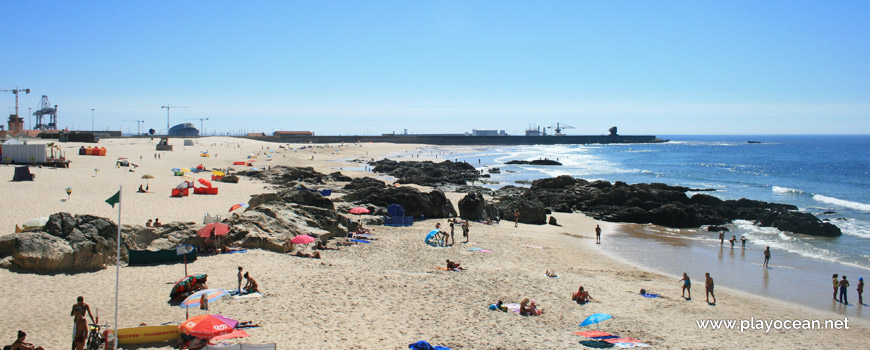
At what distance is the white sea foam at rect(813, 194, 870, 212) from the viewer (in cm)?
3681

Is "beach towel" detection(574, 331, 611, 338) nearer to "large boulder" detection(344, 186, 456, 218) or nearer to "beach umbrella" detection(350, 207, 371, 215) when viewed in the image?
"beach umbrella" detection(350, 207, 371, 215)

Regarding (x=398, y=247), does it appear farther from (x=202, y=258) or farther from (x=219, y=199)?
(x=219, y=199)

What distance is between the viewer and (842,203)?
127 ft

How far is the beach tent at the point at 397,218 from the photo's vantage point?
82.4 ft

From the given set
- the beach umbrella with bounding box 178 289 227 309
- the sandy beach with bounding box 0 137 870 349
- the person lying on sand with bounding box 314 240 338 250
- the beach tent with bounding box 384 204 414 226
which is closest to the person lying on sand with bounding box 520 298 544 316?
the sandy beach with bounding box 0 137 870 349

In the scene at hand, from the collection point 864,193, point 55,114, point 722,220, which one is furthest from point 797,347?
point 55,114

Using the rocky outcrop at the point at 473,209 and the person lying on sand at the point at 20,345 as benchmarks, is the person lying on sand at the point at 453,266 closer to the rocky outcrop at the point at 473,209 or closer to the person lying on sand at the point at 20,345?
the rocky outcrop at the point at 473,209

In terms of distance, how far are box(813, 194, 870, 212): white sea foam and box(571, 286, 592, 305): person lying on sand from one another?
31.7m

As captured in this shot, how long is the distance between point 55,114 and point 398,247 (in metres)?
117

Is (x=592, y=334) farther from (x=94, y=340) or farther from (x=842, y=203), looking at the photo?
(x=842, y=203)

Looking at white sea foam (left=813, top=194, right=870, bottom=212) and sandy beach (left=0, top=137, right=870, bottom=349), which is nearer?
sandy beach (left=0, top=137, right=870, bottom=349)

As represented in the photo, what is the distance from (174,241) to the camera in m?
16.2

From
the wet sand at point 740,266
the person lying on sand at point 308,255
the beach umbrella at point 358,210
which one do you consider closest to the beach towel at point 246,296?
the person lying on sand at point 308,255

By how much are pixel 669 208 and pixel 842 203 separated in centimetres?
1780
